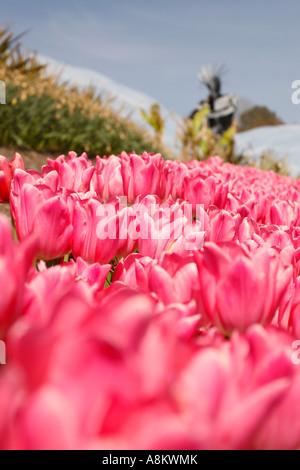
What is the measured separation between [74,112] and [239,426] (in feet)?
38.6

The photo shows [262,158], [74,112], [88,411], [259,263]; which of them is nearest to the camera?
[88,411]

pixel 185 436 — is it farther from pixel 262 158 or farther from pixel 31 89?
pixel 262 158

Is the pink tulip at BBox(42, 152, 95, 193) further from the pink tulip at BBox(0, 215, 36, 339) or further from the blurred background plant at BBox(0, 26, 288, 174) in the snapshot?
the blurred background plant at BBox(0, 26, 288, 174)

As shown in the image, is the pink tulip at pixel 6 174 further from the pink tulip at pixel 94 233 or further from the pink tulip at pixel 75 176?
the pink tulip at pixel 94 233

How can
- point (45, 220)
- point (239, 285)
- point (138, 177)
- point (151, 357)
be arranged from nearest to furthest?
point (151, 357)
point (239, 285)
point (45, 220)
point (138, 177)

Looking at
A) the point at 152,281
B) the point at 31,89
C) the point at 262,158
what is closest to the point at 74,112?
the point at 31,89

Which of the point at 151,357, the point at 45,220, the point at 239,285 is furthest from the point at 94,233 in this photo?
the point at 151,357

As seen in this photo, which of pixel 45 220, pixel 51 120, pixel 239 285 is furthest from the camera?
pixel 51 120

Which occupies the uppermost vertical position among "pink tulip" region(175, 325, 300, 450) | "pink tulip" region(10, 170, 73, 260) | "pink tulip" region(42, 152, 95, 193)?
"pink tulip" region(42, 152, 95, 193)

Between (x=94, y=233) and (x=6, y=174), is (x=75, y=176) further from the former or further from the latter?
(x=94, y=233)

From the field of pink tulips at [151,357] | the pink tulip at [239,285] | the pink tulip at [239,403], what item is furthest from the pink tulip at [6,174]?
the pink tulip at [239,403]

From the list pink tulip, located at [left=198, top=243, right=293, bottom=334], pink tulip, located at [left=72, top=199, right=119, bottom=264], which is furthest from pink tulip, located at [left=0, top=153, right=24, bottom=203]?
pink tulip, located at [left=198, top=243, right=293, bottom=334]

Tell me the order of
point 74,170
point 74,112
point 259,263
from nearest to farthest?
point 259,263, point 74,170, point 74,112
